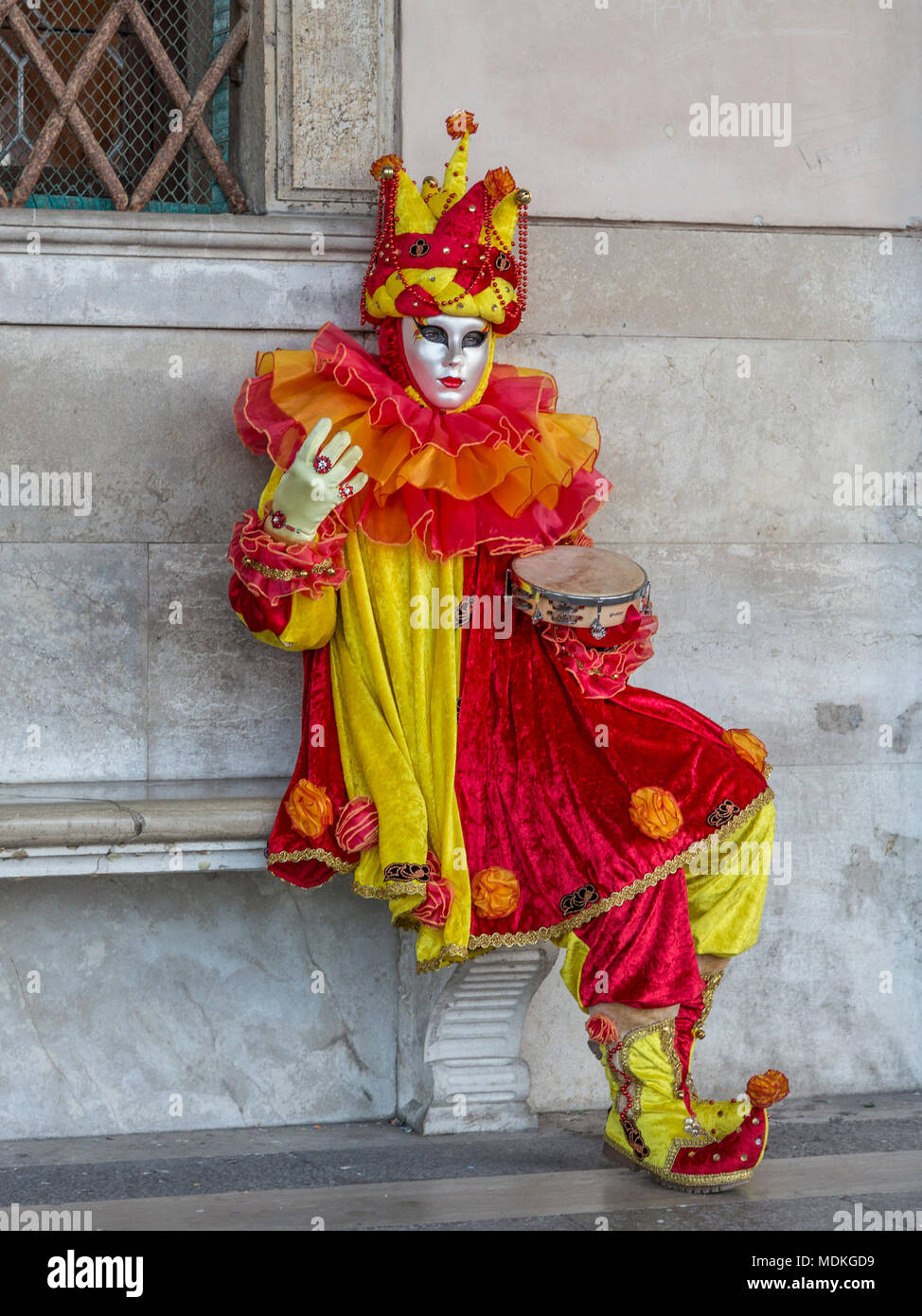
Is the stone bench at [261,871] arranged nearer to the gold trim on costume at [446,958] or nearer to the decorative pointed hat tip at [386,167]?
the gold trim on costume at [446,958]

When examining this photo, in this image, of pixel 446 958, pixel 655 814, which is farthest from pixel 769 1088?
pixel 446 958

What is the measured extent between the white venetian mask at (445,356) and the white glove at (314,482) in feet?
1.15

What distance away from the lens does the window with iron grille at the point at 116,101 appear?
4113 mm

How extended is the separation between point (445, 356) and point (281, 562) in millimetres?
618

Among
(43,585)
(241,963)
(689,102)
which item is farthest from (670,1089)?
(689,102)

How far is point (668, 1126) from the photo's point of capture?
11.5 ft

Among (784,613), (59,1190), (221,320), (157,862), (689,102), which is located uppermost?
(689,102)

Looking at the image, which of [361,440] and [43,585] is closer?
[361,440]

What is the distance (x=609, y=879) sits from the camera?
3.55 meters

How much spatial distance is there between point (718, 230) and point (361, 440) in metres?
1.29

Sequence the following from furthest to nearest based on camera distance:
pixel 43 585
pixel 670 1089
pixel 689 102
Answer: pixel 689 102
pixel 43 585
pixel 670 1089

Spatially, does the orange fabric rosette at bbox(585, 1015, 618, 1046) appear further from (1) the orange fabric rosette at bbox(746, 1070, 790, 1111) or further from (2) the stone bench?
(2) the stone bench

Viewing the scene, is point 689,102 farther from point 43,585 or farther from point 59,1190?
point 59,1190

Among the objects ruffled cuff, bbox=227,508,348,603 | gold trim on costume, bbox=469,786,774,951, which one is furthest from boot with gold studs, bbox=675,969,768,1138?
ruffled cuff, bbox=227,508,348,603
